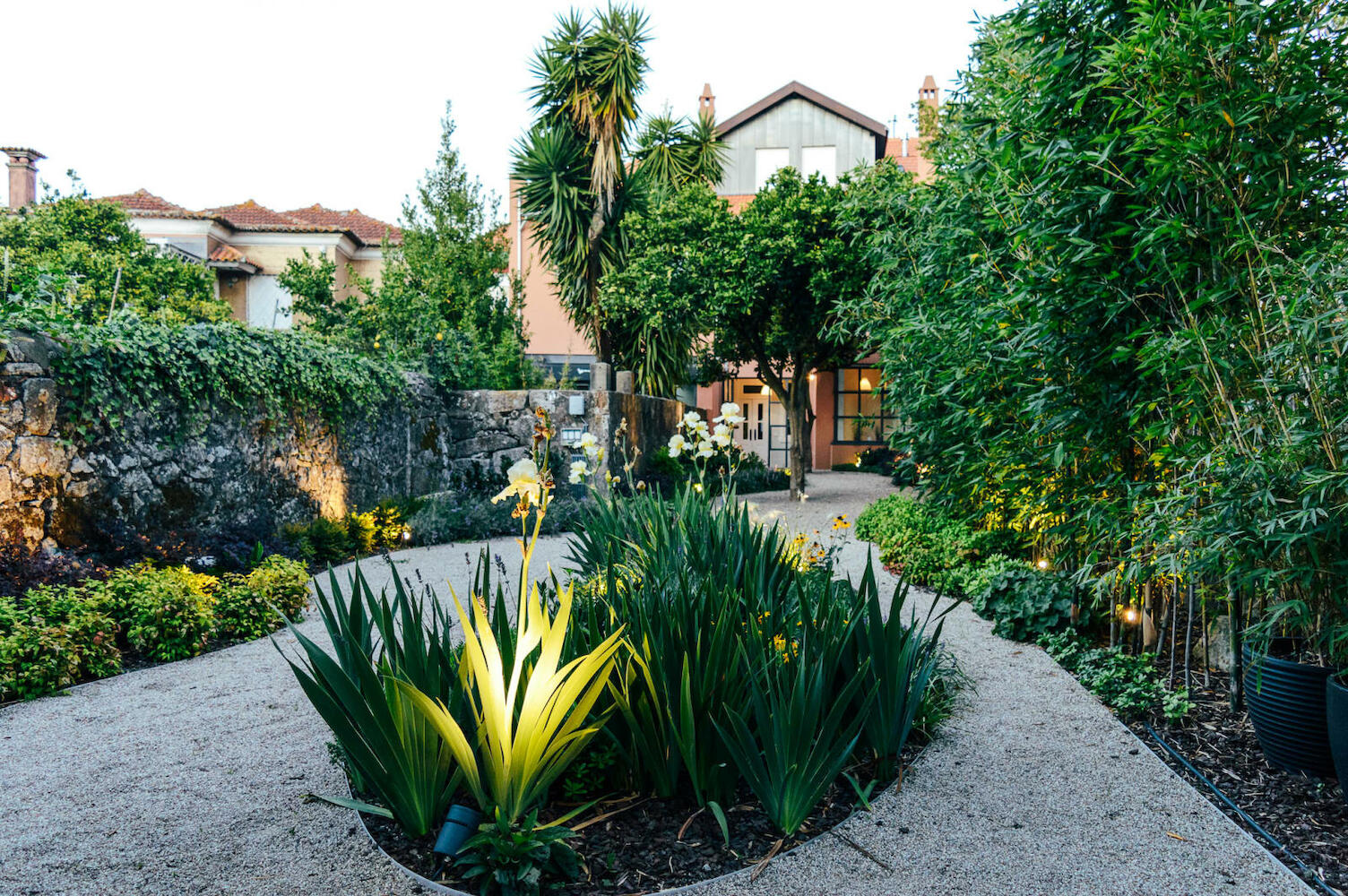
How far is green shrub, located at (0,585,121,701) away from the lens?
3385 mm

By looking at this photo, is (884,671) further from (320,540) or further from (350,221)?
(350,221)

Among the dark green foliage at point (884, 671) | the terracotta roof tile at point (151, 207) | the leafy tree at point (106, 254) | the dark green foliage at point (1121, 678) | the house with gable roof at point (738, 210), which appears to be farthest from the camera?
the house with gable roof at point (738, 210)

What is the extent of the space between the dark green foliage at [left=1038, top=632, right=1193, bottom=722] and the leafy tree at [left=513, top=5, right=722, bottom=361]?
921 centimetres

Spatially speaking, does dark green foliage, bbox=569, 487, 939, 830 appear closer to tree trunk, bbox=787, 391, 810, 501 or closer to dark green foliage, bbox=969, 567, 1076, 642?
dark green foliage, bbox=969, 567, 1076, 642

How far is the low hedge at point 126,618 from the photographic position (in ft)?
11.3

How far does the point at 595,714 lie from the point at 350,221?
2380 cm

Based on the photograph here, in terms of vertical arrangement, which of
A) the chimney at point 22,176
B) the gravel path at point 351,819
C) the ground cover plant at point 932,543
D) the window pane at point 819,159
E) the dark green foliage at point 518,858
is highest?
the window pane at point 819,159

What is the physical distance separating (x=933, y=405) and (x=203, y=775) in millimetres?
4459

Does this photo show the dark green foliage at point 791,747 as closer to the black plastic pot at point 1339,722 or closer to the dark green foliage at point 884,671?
the dark green foliage at point 884,671

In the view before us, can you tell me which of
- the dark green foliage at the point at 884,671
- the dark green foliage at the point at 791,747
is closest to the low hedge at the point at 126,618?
the dark green foliage at the point at 791,747

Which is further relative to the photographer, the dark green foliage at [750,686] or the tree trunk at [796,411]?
the tree trunk at [796,411]

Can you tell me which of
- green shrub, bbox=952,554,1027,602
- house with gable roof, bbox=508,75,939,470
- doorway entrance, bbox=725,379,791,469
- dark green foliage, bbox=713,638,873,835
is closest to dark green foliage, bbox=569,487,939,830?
dark green foliage, bbox=713,638,873,835

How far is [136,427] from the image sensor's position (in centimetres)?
524

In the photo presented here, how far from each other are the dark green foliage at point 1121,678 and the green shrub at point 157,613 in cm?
444
